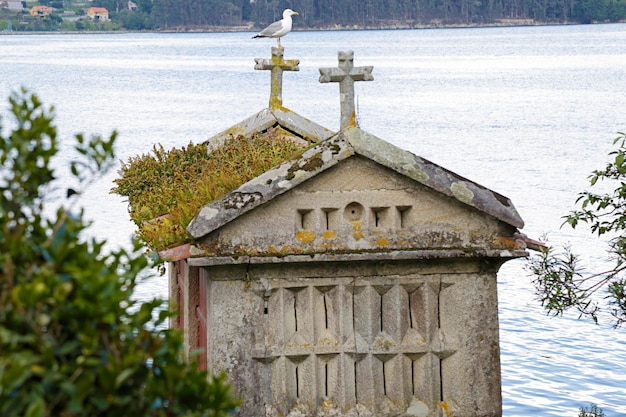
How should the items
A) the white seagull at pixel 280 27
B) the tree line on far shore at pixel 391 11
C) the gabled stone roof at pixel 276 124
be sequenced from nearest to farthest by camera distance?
the gabled stone roof at pixel 276 124
the white seagull at pixel 280 27
the tree line on far shore at pixel 391 11

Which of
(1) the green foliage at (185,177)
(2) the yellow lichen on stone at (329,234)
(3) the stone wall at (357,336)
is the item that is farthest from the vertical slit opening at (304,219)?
(1) the green foliage at (185,177)

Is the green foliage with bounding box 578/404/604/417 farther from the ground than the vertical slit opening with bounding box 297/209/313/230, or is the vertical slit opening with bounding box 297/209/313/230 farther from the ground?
the vertical slit opening with bounding box 297/209/313/230

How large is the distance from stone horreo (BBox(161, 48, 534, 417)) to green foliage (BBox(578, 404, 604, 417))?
569 centimetres

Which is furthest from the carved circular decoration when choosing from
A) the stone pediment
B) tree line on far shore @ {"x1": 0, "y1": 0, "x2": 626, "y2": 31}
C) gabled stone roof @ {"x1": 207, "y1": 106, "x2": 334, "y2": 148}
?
tree line on far shore @ {"x1": 0, "y1": 0, "x2": 626, "y2": 31}

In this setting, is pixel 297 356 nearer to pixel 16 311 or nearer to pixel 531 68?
pixel 16 311

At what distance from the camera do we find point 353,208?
830 centimetres

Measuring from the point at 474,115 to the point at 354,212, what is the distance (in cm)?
5699

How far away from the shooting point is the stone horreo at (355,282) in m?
8.10

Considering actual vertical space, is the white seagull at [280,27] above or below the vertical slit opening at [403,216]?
above

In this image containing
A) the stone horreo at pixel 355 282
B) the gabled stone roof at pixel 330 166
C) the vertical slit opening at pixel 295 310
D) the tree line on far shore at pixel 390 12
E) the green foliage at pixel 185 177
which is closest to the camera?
the gabled stone roof at pixel 330 166

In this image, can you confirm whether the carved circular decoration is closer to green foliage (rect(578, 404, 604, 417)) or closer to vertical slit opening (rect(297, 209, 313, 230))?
vertical slit opening (rect(297, 209, 313, 230))

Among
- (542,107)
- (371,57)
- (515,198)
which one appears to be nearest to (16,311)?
(515,198)

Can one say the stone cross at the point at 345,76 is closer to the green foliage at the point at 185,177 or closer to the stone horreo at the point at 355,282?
the stone horreo at the point at 355,282

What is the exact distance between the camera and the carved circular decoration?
8289 mm
